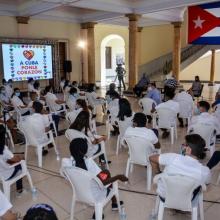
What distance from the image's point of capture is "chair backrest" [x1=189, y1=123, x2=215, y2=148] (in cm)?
425

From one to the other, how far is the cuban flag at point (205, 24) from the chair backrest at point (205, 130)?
4.28 m

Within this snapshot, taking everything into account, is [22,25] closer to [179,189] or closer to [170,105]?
[170,105]

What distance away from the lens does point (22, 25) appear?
38.6 feet

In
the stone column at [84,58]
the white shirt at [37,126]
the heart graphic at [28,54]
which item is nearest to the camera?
the white shirt at [37,126]

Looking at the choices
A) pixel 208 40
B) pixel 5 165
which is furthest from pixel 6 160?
pixel 208 40

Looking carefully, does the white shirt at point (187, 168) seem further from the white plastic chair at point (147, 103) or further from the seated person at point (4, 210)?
the white plastic chair at point (147, 103)

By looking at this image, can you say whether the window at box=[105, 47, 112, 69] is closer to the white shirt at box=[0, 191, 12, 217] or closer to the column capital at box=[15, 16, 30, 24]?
the column capital at box=[15, 16, 30, 24]

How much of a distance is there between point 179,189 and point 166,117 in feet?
10.2

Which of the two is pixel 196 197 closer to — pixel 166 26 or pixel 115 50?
pixel 166 26

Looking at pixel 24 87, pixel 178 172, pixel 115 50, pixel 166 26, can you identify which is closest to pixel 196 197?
pixel 178 172

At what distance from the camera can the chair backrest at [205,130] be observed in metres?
4.25

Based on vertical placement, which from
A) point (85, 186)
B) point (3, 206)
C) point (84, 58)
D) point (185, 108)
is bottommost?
point (85, 186)

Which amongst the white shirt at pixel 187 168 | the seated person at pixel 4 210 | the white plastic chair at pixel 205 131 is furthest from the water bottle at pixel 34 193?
the white plastic chair at pixel 205 131

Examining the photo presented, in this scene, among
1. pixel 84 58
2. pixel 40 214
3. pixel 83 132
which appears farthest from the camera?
pixel 84 58
